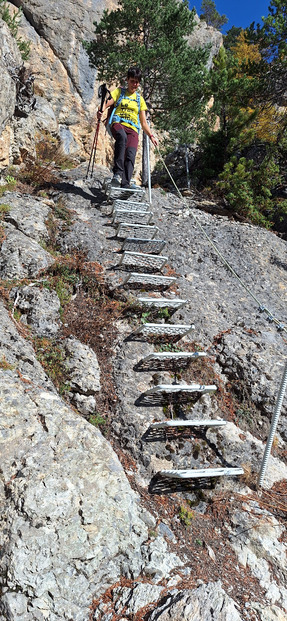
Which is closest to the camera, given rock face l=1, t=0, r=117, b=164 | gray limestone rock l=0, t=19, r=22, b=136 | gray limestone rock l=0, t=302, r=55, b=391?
gray limestone rock l=0, t=302, r=55, b=391

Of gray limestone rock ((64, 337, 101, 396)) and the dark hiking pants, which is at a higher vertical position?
the dark hiking pants

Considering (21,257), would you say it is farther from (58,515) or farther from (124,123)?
(58,515)

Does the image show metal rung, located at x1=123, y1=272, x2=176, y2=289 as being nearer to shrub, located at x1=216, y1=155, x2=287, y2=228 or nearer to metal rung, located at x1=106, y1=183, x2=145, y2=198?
metal rung, located at x1=106, y1=183, x2=145, y2=198

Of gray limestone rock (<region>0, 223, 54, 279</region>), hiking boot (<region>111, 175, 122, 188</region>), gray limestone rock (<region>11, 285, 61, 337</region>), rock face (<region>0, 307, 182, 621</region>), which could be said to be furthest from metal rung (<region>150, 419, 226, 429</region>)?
hiking boot (<region>111, 175, 122, 188</region>)

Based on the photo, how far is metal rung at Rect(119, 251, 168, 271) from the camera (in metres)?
6.65

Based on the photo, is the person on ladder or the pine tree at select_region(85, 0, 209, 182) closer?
the person on ladder

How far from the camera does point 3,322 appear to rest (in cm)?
498

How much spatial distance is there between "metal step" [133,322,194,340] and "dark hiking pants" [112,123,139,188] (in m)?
4.23

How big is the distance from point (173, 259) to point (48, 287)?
2.69 m

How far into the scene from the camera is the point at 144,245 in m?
7.50

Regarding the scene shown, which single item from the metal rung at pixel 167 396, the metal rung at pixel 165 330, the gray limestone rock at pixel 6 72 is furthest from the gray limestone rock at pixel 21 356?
the gray limestone rock at pixel 6 72

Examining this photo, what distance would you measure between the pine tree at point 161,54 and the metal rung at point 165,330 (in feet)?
27.3

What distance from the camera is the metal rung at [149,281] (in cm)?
631

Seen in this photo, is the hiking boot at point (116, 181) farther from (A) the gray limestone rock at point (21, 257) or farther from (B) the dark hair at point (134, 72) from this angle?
(A) the gray limestone rock at point (21, 257)
